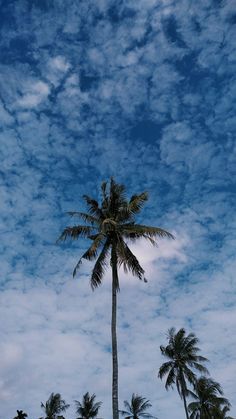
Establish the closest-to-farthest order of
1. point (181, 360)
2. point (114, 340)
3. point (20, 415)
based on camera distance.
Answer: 1. point (114, 340)
2. point (181, 360)
3. point (20, 415)

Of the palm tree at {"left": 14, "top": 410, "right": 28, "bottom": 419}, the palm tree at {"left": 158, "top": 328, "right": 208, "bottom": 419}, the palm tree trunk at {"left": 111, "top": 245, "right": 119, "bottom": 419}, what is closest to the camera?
the palm tree trunk at {"left": 111, "top": 245, "right": 119, "bottom": 419}

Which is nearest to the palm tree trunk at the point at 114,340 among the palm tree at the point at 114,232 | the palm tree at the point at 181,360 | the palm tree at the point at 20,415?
the palm tree at the point at 114,232

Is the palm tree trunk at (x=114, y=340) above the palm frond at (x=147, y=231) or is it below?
below

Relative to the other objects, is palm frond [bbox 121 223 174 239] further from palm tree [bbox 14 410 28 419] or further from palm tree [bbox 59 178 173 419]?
palm tree [bbox 14 410 28 419]

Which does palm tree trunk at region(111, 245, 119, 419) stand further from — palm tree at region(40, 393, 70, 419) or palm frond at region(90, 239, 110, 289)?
palm tree at region(40, 393, 70, 419)

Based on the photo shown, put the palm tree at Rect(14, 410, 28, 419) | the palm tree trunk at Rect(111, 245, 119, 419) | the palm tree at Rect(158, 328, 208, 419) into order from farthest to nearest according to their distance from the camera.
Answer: the palm tree at Rect(14, 410, 28, 419) → the palm tree at Rect(158, 328, 208, 419) → the palm tree trunk at Rect(111, 245, 119, 419)

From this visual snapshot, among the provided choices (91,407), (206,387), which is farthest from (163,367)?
(91,407)

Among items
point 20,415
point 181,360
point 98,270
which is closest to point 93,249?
point 98,270

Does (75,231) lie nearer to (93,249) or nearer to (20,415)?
(93,249)

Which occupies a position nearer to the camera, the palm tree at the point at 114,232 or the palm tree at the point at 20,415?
the palm tree at the point at 114,232

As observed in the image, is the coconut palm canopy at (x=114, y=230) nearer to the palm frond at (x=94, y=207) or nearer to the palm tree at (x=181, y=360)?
the palm frond at (x=94, y=207)

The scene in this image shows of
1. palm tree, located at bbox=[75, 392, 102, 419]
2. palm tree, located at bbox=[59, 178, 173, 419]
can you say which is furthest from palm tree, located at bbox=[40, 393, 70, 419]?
palm tree, located at bbox=[59, 178, 173, 419]

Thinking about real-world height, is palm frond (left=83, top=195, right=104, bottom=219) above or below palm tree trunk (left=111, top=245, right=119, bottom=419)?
above

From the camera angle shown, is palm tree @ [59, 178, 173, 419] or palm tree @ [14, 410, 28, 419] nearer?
palm tree @ [59, 178, 173, 419]
